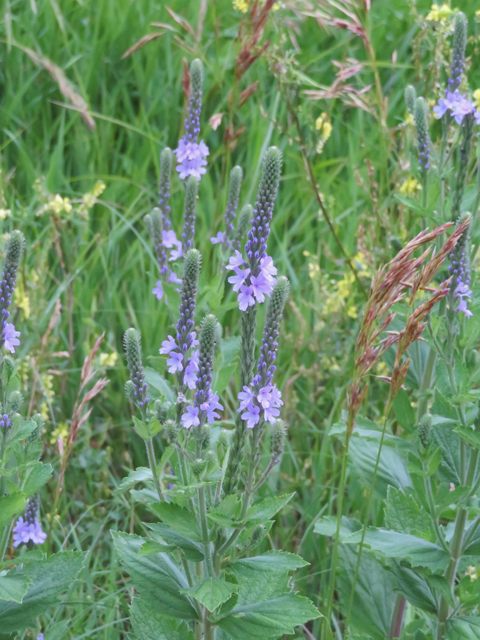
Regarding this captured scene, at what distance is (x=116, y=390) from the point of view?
3850 millimetres

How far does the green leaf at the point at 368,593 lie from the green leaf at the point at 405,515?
1.13 feet

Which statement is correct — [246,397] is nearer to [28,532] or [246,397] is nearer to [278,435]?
[278,435]

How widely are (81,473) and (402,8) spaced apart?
13.2 ft

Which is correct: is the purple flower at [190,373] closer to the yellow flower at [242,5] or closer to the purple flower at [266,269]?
the purple flower at [266,269]

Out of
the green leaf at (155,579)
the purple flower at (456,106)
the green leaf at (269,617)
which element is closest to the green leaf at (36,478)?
the green leaf at (155,579)

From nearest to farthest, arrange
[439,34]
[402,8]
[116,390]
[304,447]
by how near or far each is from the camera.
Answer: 1. [439,34]
2. [304,447]
3. [116,390]
4. [402,8]

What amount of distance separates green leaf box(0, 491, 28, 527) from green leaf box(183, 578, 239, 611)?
46 centimetres

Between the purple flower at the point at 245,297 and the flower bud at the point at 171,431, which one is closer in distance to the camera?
the purple flower at the point at 245,297

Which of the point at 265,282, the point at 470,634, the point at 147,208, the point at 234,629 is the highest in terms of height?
the point at 265,282

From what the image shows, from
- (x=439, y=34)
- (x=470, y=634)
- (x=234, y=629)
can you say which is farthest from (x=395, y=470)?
(x=439, y=34)

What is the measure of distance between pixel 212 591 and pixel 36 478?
0.57 metres

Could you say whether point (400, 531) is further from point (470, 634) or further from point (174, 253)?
point (174, 253)

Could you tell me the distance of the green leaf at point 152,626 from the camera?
2.18 m

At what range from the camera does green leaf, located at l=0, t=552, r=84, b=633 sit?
2.04 m
